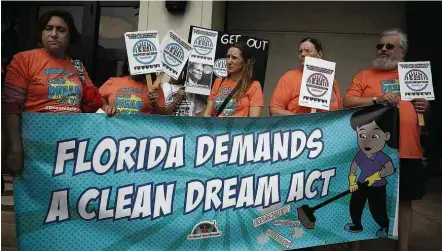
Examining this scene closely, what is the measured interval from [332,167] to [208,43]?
1826mm

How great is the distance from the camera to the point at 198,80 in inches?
172

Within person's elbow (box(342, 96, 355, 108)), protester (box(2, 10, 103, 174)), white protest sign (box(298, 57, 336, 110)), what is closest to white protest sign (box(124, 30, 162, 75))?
protester (box(2, 10, 103, 174))

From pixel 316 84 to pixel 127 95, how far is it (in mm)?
1570

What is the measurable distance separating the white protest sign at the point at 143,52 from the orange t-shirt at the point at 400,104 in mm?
Answer: 1731

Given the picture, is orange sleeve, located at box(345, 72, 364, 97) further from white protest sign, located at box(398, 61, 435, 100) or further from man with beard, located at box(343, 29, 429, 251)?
white protest sign, located at box(398, 61, 435, 100)

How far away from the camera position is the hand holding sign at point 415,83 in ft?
11.0

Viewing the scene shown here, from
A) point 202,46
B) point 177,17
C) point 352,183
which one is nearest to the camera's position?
point 352,183

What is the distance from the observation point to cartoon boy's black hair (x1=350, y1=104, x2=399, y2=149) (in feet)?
11.0

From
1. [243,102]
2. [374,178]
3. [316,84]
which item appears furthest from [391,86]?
[243,102]

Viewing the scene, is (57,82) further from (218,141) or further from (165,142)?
(218,141)

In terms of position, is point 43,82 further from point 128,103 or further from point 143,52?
point 143,52

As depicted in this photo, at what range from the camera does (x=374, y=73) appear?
3.58 m

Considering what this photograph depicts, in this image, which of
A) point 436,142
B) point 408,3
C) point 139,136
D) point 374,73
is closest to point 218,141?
point 139,136

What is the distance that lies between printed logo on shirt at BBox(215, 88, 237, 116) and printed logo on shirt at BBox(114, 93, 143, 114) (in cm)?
68
